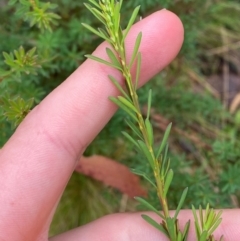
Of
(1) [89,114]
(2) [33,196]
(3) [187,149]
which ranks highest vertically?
(1) [89,114]

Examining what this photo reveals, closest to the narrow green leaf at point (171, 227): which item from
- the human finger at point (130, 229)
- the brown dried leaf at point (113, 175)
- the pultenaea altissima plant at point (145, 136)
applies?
the pultenaea altissima plant at point (145, 136)

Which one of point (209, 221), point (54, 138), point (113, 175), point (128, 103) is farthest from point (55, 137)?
point (113, 175)

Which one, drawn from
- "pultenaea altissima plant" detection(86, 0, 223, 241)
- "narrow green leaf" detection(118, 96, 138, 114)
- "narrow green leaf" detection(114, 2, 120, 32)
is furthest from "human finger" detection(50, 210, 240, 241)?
"narrow green leaf" detection(114, 2, 120, 32)

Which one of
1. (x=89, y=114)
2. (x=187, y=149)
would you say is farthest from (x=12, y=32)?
(x=187, y=149)

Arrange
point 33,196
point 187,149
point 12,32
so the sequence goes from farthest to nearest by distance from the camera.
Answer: point 187,149
point 12,32
point 33,196

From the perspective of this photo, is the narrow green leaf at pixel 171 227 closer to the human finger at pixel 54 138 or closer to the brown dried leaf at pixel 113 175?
the human finger at pixel 54 138

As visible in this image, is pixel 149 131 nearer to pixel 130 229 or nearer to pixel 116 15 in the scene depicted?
pixel 116 15

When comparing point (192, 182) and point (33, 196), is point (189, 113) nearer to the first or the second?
point (192, 182)
